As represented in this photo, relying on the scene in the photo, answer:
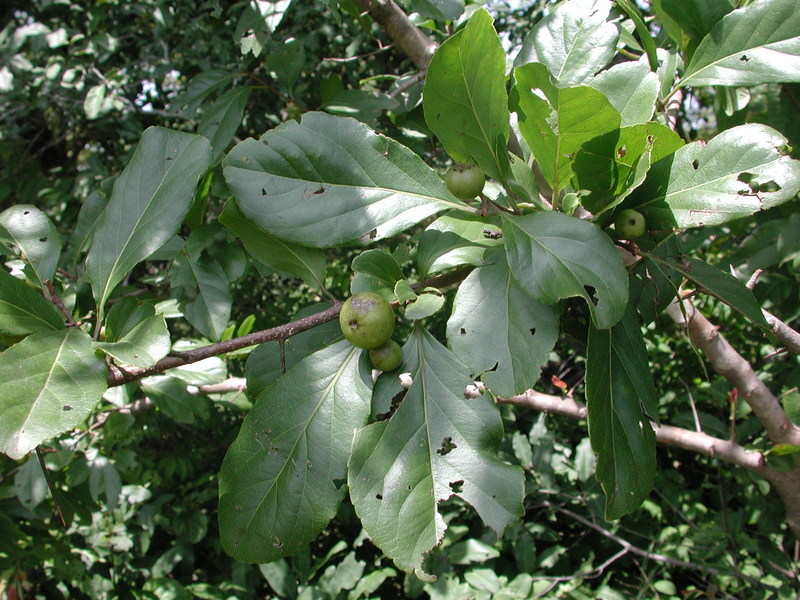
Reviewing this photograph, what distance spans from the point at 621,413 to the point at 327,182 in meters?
0.65

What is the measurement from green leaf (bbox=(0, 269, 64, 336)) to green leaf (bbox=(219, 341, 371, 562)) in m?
0.40

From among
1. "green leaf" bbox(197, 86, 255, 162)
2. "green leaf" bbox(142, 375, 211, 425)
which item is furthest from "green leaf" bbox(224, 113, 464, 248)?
"green leaf" bbox(142, 375, 211, 425)

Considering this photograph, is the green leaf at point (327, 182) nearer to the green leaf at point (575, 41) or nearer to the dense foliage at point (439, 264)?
the dense foliage at point (439, 264)

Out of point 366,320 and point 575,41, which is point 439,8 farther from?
point 366,320

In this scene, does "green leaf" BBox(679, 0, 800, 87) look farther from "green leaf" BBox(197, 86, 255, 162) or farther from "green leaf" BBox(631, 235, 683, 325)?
"green leaf" BBox(197, 86, 255, 162)

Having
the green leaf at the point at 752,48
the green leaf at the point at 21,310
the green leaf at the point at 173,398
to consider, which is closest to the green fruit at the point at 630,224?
the green leaf at the point at 752,48

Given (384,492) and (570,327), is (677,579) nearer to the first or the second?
(570,327)

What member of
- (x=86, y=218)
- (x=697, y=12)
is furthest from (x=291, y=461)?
(x=697, y=12)

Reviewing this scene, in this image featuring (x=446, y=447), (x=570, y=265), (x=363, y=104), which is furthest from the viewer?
(x=363, y=104)

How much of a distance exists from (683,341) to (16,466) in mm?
3450

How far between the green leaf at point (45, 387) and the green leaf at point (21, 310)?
0.17ft

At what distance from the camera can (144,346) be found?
0.97m

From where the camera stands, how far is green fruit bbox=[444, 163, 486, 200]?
3.30 feet

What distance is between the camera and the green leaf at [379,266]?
0.99 meters
